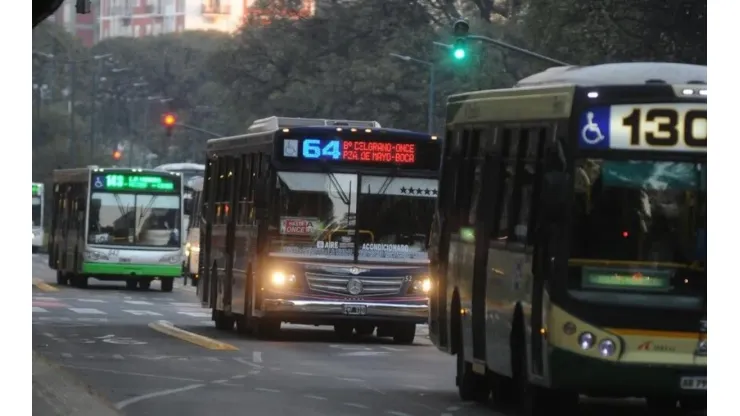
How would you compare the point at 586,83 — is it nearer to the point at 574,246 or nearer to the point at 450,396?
the point at 574,246

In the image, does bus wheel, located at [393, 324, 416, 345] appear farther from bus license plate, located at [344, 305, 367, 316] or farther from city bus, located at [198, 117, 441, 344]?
bus license plate, located at [344, 305, 367, 316]

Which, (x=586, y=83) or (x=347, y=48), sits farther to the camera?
(x=347, y=48)

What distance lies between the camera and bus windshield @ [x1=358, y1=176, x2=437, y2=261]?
27047 mm

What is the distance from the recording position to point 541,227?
15.5 metres

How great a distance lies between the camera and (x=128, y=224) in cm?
4841

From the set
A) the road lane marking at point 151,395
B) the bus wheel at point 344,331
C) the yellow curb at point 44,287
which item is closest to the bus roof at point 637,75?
the road lane marking at point 151,395

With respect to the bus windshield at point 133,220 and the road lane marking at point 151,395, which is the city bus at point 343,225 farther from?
the bus windshield at point 133,220

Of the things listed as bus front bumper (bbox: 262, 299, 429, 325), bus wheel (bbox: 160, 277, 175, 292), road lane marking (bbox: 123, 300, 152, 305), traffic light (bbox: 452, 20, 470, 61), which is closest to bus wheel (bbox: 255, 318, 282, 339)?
Result: bus front bumper (bbox: 262, 299, 429, 325)

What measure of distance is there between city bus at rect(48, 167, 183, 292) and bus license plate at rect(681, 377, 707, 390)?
33992 mm

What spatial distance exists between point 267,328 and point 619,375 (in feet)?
45.6

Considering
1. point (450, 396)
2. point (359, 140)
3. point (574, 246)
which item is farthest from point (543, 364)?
point (359, 140)

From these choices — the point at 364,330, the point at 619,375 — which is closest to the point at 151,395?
the point at 619,375

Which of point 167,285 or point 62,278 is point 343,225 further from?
point 62,278
